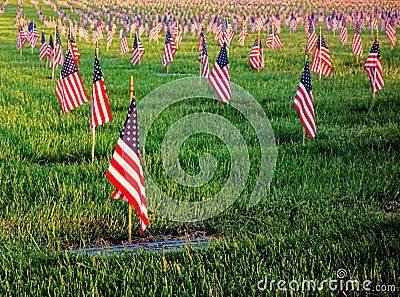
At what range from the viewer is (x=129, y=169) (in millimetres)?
5621

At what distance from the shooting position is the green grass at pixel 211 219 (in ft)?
16.4

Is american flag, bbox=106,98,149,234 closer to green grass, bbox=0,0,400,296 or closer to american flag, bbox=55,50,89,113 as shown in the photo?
green grass, bbox=0,0,400,296

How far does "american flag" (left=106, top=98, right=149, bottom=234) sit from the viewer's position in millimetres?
5602

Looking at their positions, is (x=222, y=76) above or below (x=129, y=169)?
above

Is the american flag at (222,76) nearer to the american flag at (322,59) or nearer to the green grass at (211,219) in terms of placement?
the green grass at (211,219)

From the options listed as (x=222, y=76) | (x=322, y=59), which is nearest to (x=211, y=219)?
(x=222, y=76)

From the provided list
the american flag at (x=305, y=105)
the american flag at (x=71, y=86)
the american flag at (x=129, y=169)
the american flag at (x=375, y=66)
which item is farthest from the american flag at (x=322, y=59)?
the american flag at (x=129, y=169)

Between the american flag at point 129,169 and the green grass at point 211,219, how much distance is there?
0.51 meters

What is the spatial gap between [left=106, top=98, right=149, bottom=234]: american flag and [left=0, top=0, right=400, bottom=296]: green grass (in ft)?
1.68

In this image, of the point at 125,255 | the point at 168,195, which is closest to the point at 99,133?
the point at 168,195

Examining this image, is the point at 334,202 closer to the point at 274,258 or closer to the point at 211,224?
the point at 211,224

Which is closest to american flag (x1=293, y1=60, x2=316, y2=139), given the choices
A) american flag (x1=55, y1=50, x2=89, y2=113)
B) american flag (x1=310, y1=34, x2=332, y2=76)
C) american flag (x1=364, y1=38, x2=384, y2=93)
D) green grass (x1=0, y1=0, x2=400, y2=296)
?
green grass (x1=0, y1=0, x2=400, y2=296)

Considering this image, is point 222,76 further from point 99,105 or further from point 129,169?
point 129,169

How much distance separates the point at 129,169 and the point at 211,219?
136cm
